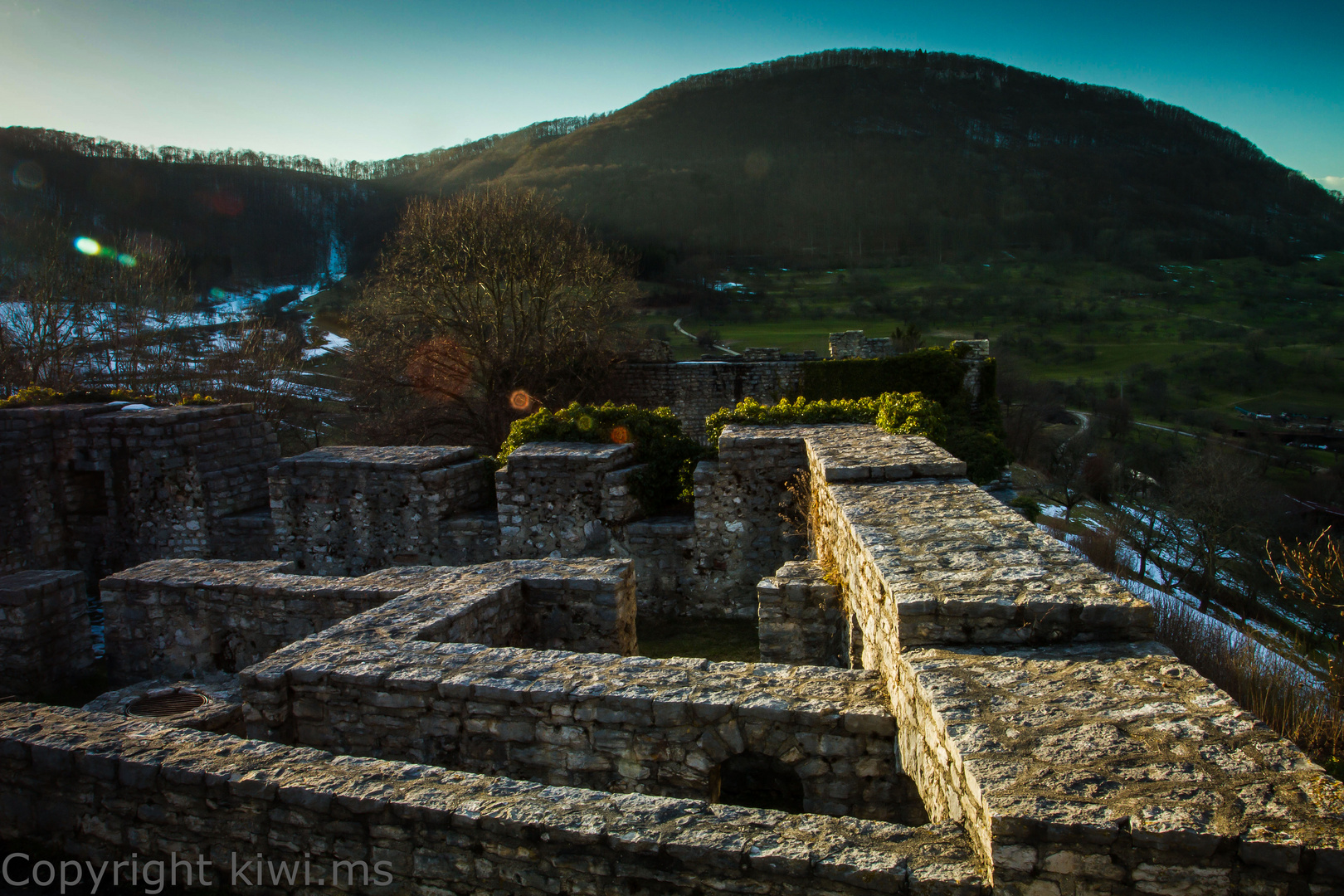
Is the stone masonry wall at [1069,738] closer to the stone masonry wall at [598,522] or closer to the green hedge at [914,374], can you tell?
the stone masonry wall at [598,522]

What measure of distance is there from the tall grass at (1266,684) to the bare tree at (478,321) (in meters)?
13.8

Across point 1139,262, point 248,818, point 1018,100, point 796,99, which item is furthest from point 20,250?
point 1018,100

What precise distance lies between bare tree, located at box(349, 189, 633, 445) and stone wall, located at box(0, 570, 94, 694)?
10004 mm

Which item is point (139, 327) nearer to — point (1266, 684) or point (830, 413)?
point (830, 413)

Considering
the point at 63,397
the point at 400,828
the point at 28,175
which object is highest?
the point at 28,175

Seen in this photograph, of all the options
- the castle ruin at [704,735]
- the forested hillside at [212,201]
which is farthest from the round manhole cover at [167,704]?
the forested hillside at [212,201]

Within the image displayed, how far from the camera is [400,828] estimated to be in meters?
2.95

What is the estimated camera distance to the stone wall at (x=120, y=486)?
1033 centimetres

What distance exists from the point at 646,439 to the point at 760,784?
5.16 m

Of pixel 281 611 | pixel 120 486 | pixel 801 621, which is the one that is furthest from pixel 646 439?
pixel 120 486

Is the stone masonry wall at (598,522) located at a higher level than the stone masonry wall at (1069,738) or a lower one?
lower

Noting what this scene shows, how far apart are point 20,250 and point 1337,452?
181ft

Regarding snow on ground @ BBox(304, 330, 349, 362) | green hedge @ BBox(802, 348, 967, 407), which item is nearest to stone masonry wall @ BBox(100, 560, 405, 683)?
green hedge @ BBox(802, 348, 967, 407)

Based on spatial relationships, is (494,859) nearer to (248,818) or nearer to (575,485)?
(248,818)
